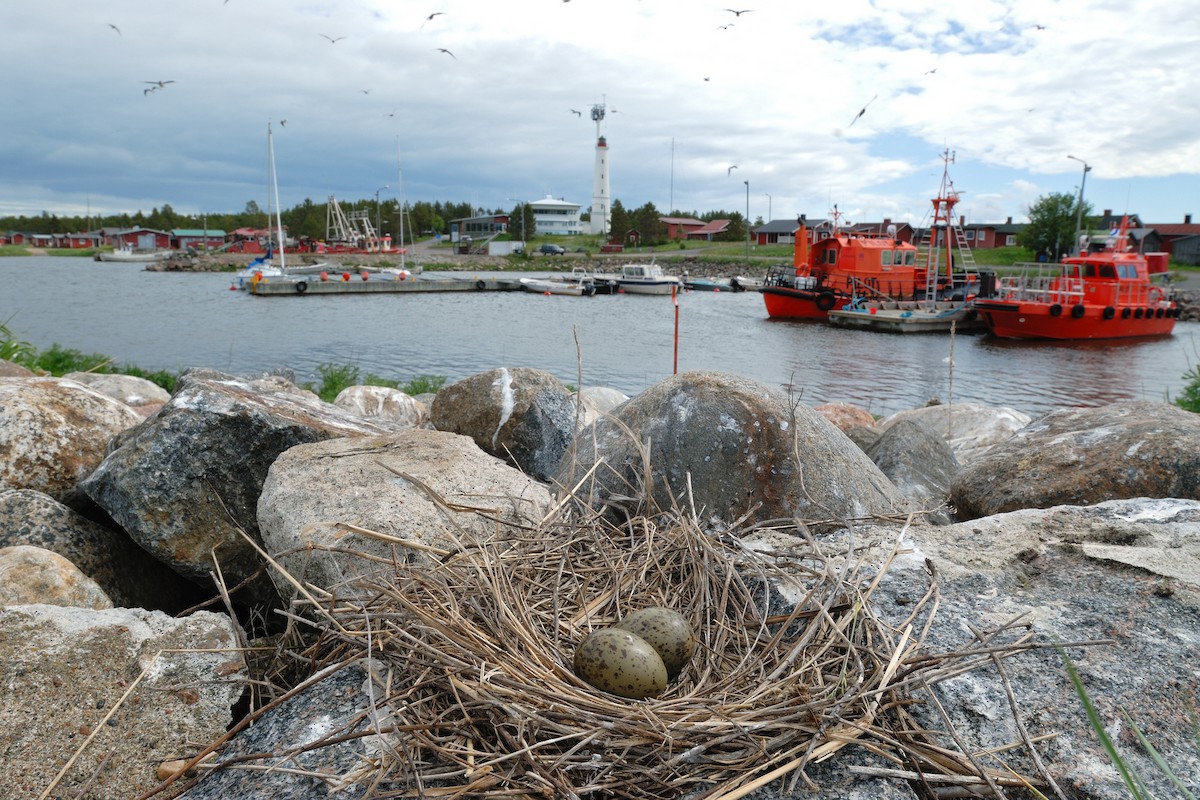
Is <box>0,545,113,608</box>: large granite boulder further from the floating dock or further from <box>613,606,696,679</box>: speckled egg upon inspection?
the floating dock

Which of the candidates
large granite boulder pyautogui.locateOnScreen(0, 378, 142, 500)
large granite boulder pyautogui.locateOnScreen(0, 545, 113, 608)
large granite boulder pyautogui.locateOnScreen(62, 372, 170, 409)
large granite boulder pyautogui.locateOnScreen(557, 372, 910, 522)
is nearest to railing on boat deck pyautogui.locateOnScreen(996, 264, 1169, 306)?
large granite boulder pyautogui.locateOnScreen(62, 372, 170, 409)

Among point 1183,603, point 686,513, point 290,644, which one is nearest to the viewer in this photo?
point 1183,603

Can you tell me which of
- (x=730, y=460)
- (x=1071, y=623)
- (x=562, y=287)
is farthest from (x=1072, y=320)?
(x=1071, y=623)

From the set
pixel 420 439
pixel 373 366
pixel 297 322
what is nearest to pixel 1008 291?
pixel 373 366

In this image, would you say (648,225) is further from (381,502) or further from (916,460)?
(381,502)

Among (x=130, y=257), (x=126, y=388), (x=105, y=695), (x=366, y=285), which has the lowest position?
(x=105, y=695)

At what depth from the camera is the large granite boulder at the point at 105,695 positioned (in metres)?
2.34

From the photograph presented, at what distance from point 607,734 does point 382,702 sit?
1.92 feet

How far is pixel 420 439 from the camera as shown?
4.34m

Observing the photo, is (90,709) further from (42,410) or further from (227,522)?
(42,410)

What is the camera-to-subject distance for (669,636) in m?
2.50

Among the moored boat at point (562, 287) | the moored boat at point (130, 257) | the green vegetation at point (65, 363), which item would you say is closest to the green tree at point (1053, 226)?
the moored boat at point (562, 287)

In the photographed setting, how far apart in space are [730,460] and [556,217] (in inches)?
5019

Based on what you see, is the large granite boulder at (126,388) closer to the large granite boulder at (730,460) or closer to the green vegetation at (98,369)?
the green vegetation at (98,369)
